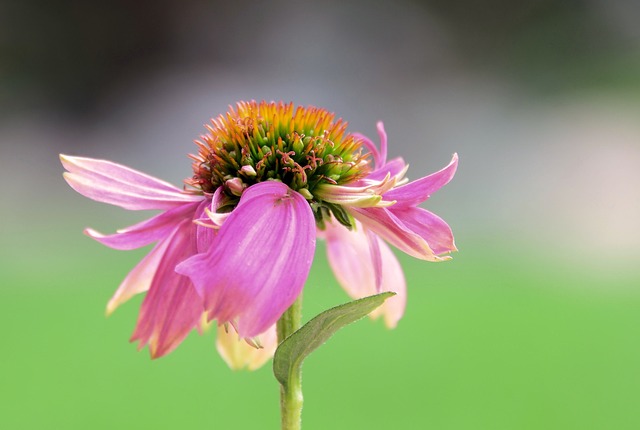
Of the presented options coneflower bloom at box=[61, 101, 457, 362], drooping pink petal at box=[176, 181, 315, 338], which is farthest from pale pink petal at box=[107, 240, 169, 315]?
drooping pink petal at box=[176, 181, 315, 338]

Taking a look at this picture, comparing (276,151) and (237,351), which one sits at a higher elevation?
(276,151)

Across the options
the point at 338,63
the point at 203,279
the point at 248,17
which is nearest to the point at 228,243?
the point at 203,279

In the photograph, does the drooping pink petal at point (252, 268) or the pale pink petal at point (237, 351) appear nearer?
the drooping pink petal at point (252, 268)

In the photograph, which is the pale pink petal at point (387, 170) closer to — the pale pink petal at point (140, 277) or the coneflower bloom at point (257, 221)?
the coneflower bloom at point (257, 221)

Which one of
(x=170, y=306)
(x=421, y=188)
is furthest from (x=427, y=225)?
(x=170, y=306)

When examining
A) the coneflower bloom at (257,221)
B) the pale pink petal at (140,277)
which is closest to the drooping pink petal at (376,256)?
the coneflower bloom at (257,221)

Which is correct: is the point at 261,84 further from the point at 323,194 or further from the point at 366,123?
the point at 323,194

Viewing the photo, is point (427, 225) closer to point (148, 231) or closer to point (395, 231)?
point (395, 231)
